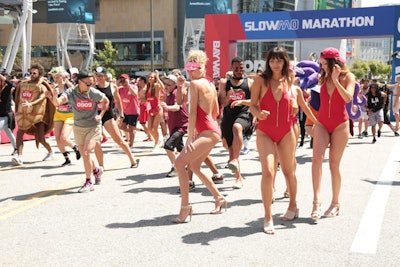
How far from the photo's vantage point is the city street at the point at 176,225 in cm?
410

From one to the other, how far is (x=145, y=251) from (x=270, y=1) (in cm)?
8291

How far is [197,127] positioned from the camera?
5.25 metres

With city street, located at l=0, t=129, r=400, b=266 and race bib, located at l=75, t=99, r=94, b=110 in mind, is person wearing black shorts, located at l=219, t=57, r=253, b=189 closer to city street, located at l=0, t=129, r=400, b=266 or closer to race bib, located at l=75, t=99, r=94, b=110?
city street, located at l=0, t=129, r=400, b=266

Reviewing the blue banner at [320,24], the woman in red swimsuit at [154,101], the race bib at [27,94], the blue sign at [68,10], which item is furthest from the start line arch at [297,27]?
the blue sign at [68,10]

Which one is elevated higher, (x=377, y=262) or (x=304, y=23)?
(x=304, y=23)

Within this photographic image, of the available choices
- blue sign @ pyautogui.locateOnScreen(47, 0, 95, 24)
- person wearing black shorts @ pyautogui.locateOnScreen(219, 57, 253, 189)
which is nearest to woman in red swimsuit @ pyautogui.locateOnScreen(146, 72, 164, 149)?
person wearing black shorts @ pyautogui.locateOnScreen(219, 57, 253, 189)

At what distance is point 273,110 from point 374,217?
1669mm

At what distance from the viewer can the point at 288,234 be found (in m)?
4.71

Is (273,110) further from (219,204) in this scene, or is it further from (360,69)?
(360,69)

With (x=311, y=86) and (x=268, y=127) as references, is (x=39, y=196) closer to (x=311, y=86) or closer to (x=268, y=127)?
(x=268, y=127)

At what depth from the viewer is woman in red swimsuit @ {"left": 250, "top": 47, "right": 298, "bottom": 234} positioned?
4.77 m

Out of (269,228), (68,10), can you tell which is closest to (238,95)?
(269,228)

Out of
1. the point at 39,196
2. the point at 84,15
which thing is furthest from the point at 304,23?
the point at 84,15

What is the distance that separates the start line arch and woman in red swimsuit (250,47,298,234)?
16.4m
